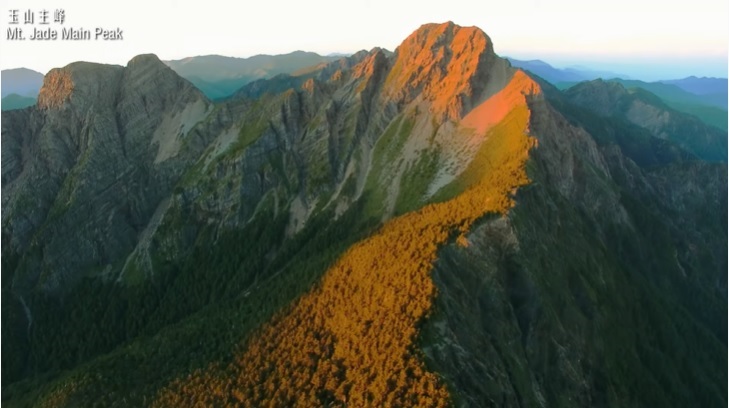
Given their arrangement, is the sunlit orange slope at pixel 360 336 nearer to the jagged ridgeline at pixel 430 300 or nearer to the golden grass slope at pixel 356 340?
the golden grass slope at pixel 356 340

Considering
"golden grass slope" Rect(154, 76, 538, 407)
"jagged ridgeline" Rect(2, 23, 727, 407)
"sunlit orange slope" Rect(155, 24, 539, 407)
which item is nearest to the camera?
"golden grass slope" Rect(154, 76, 538, 407)

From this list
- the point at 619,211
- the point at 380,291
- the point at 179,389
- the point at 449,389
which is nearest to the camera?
the point at 449,389

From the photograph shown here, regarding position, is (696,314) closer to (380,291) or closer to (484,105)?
(484,105)

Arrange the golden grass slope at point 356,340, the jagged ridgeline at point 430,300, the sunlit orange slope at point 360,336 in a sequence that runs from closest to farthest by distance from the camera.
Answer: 1. the golden grass slope at point 356,340
2. the sunlit orange slope at point 360,336
3. the jagged ridgeline at point 430,300

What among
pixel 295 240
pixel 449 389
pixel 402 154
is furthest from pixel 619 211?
pixel 449 389

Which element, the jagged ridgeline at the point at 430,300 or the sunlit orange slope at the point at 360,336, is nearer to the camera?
the sunlit orange slope at the point at 360,336

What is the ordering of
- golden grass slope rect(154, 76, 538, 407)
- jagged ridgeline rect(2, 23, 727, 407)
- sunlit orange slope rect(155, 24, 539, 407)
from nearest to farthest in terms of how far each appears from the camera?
golden grass slope rect(154, 76, 538, 407) < sunlit orange slope rect(155, 24, 539, 407) < jagged ridgeline rect(2, 23, 727, 407)

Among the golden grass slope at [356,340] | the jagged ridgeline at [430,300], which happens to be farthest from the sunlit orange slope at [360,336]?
the jagged ridgeline at [430,300]

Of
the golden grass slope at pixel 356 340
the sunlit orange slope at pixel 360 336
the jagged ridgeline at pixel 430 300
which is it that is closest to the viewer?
the golden grass slope at pixel 356 340

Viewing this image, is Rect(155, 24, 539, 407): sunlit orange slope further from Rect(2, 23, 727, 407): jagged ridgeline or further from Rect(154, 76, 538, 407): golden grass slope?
Rect(2, 23, 727, 407): jagged ridgeline

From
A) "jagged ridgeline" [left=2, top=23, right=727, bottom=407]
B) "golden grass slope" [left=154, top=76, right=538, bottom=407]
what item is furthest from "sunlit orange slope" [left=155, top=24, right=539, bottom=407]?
"jagged ridgeline" [left=2, top=23, right=727, bottom=407]

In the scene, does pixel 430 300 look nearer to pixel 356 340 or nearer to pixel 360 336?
pixel 360 336
